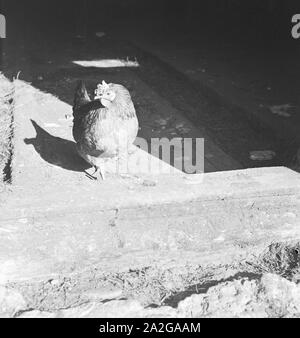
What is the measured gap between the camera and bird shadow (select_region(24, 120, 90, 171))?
14.7 ft

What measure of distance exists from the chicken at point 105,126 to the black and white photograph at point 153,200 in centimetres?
1

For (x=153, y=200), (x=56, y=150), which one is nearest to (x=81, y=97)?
(x=56, y=150)

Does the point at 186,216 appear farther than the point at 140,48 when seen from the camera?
No

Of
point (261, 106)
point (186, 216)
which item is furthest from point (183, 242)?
point (261, 106)

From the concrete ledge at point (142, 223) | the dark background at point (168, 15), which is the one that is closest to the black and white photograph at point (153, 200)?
the concrete ledge at point (142, 223)

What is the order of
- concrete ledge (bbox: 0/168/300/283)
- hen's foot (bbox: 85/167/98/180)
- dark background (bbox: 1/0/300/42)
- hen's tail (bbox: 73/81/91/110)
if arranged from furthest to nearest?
1. dark background (bbox: 1/0/300/42)
2. hen's tail (bbox: 73/81/91/110)
3. hen's foot (bbox: 85/167/98/180)
4. concrete ledge (bbox: 0/168/300/283)

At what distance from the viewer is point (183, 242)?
11.3 ft

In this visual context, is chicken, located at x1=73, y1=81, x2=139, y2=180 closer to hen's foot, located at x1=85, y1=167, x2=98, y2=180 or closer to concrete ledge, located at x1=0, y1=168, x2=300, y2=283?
hen's foot, located at x1=85, y1=167, x2=98, y2=180

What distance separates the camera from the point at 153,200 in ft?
11.7

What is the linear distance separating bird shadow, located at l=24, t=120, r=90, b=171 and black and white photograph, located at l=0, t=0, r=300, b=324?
0.02 meters

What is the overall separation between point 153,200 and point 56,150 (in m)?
1.61

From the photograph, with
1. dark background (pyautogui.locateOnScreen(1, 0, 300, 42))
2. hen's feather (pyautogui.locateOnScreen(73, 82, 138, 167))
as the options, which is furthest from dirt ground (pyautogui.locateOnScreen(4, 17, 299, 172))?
hen's feather (pyautogui.locateOnScreen(73, 82, 138, 167))
